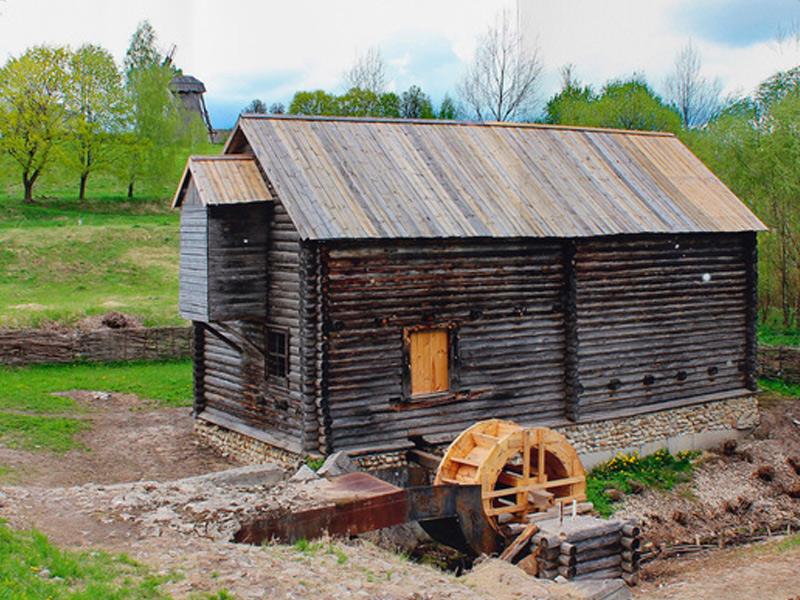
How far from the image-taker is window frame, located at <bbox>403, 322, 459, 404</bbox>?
54.9ft

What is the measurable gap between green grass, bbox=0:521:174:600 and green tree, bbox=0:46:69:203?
40.6 meters

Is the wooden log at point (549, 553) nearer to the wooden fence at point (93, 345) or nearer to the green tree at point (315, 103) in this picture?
the wooden fence at point (93, 345)

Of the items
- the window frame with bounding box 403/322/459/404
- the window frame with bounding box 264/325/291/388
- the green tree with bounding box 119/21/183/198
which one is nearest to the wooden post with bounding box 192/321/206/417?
the window frame with bounding box 264/325/291/388

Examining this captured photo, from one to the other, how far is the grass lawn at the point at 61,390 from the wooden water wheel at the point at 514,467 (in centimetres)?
815

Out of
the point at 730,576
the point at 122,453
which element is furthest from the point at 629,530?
the point at 122,453

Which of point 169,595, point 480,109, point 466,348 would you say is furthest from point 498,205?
point 480,109

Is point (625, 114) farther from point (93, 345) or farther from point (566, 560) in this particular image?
point (566, 560)

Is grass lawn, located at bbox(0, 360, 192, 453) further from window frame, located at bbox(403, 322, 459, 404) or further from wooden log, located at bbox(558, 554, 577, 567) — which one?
wooden log, located at bbox(558, 554, 577, 567)

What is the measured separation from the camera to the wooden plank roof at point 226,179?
16.1m

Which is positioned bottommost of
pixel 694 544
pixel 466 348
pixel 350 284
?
pixel 694 544

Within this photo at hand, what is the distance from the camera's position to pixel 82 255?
3781 cm

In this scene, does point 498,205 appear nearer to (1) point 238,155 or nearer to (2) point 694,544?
(1) point 238,155

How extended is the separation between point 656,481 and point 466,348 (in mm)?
5235

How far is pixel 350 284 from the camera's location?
16031 millimetres
